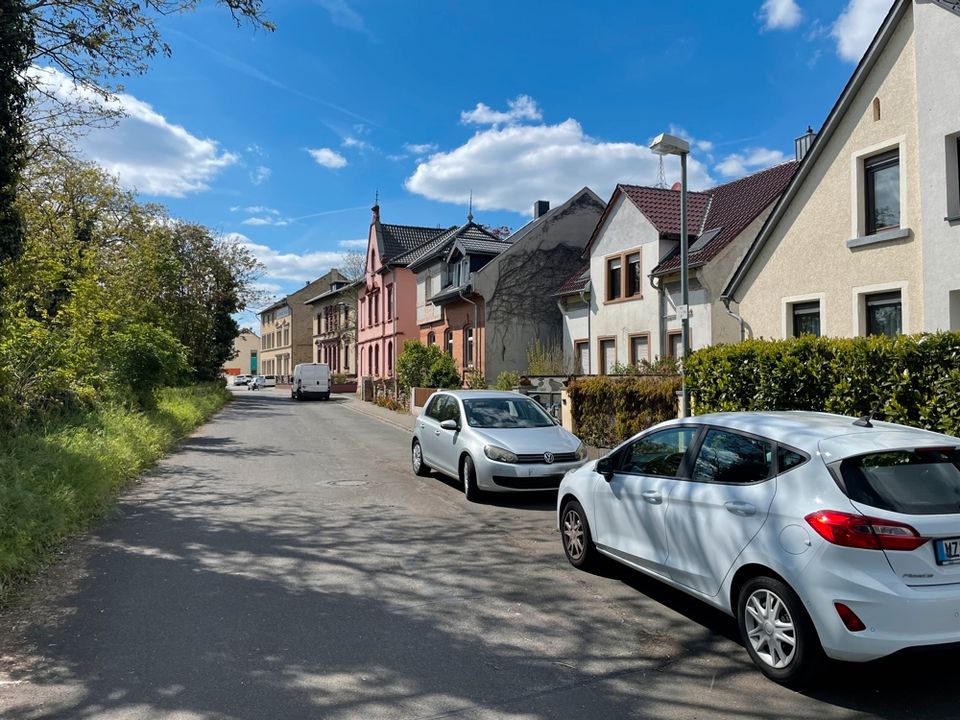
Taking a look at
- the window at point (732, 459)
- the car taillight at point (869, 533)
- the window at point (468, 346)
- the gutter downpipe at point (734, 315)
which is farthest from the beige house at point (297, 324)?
the car taillight at point (869, 533)

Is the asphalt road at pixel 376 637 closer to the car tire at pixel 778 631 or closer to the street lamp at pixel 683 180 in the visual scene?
the car tire at pixel 778 631

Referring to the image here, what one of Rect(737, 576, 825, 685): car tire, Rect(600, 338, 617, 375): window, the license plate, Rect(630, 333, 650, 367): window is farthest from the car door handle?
Rect(600, 338, 617, 375): window

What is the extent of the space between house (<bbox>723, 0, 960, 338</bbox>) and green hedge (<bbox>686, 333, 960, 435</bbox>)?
170 inches

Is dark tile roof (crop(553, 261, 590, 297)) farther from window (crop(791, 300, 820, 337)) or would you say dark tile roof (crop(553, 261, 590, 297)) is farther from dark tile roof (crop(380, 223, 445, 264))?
dark tile roof (crop(380, 223, 445, 264))

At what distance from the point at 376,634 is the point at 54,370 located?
10.1 metres

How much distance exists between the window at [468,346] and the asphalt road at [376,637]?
2240 centimetres

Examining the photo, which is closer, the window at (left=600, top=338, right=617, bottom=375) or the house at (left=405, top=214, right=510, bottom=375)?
the window at (left=600, top=338, right=617, bottom=375)

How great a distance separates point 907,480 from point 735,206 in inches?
737

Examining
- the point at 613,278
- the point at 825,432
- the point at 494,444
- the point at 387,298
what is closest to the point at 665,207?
the point at 613,278

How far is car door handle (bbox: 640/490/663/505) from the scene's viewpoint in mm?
5367

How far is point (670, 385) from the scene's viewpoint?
13211 millimetres

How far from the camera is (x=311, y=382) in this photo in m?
44.7

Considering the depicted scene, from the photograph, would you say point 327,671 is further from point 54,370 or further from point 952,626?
point 54,370

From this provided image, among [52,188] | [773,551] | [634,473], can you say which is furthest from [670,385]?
[52,188]
